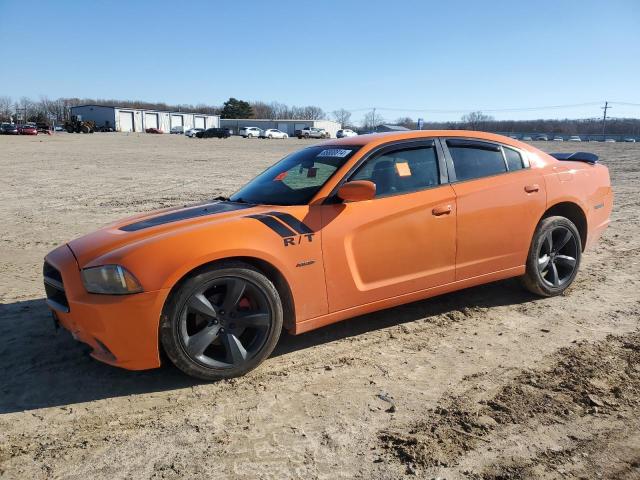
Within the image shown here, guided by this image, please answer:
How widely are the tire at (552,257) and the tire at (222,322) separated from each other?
102 inches

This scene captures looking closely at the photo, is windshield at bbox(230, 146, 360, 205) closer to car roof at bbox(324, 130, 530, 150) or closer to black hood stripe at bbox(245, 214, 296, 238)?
car roof at bbox(324, 130, 530, 150)

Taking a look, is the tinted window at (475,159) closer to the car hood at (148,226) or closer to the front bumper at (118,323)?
the car hood at (148,226)

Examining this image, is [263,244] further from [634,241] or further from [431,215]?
[634,241]

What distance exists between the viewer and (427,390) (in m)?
3.26

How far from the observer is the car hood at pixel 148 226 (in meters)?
3.39

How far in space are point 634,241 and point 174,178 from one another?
1272cm

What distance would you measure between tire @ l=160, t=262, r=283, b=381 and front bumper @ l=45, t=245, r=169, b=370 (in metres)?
0.09

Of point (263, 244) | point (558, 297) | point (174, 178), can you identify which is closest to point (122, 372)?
point (263, 244)

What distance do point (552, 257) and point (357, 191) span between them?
2384 mm

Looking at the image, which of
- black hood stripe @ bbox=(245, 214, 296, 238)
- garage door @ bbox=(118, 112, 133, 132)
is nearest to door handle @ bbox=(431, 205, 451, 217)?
black hood stripe @ bbox=(245, 214, 296, 238)

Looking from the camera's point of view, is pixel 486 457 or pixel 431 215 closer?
pixel 486 457

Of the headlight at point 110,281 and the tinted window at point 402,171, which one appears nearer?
the headlight at point 110,281

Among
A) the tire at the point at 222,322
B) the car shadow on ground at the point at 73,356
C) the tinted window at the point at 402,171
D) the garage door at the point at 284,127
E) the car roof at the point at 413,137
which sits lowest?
the car shadow on ground at the point at 73,356

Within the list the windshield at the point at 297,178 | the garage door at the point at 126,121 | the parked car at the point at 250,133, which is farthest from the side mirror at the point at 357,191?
the garage door at the point at 126,121
